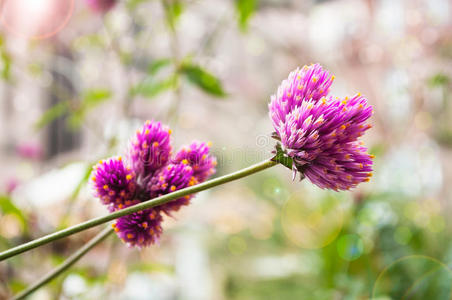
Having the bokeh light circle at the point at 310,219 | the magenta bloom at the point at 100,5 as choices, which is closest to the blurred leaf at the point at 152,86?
the magenta bloom at the point at 100,5

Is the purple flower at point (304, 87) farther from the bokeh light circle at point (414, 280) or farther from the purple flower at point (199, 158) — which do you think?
the bokeh light circle at point (414, 280)

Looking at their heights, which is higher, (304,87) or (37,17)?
(37,17)

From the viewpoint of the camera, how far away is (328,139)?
0.57ft

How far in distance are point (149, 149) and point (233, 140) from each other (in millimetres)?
2034

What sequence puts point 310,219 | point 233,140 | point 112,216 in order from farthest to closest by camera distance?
point 233,140, point 310,219, point 112,216

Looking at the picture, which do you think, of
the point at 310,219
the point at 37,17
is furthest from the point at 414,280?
the point at 37,17

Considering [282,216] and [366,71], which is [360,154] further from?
[366,71]

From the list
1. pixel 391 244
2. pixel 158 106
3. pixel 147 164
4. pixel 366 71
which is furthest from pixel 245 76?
pixel 147 164

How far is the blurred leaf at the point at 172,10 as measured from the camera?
52 cm

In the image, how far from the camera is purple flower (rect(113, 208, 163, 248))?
20cm

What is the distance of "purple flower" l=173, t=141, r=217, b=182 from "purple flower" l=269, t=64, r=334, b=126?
6 centimetres

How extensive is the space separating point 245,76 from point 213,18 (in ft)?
1.28

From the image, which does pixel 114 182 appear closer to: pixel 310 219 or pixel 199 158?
pixel 199 158

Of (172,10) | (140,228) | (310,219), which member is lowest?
(310,219)
